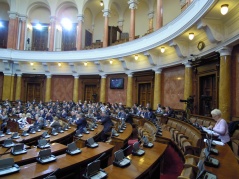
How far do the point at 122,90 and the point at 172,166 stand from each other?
939 centimetres

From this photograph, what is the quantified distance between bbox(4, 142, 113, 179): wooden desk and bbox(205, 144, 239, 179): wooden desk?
185 centimetres

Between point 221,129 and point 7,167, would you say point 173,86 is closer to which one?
point 221,129

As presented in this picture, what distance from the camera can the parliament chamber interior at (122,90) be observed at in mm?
3071

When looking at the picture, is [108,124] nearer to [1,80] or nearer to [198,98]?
[198,98]

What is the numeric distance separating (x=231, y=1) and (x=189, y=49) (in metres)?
3.48

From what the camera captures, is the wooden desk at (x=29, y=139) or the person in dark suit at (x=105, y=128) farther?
the person in dark suit at (x=105, y=128)

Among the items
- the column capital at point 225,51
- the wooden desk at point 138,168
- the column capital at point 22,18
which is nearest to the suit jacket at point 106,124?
the wooden desk at point 138,168

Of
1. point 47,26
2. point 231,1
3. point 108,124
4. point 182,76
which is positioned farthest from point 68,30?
point 231,1

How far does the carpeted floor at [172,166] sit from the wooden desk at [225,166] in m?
1.09

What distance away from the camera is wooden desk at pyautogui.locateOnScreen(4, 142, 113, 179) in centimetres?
250

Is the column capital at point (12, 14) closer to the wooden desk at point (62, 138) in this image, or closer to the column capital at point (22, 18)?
the column capital at point (22, 18)

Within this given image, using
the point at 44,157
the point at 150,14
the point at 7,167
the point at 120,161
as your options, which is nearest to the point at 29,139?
the point at 44,157

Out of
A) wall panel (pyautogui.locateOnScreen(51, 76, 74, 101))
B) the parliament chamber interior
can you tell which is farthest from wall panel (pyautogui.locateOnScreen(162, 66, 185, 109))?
wall panel (pyautogui.locateOnScreen(51, 76, 74, 101))

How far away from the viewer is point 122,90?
43.9ft
